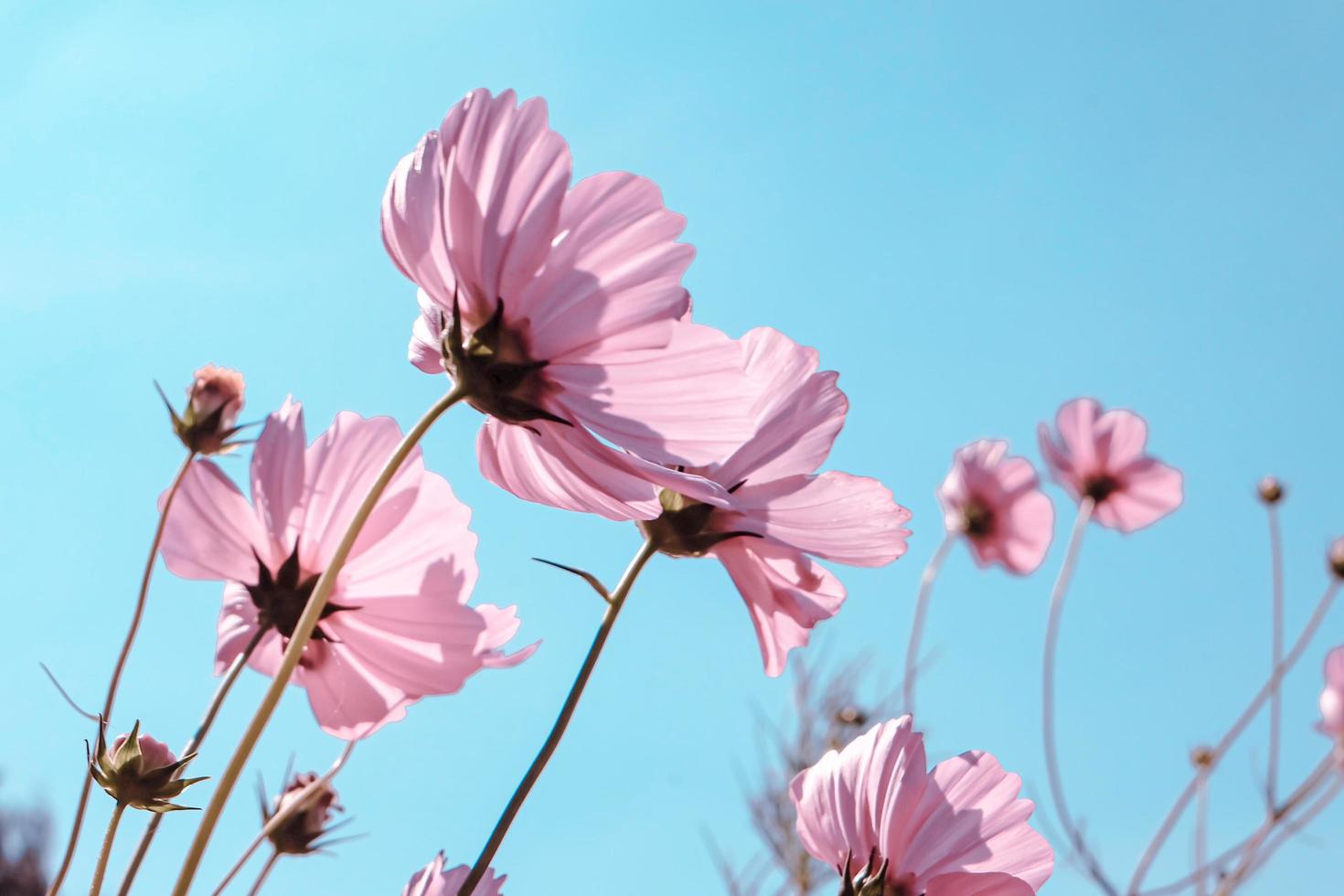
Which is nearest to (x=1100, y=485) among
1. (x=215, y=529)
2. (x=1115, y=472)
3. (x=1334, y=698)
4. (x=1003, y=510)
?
(x=1115, y=472)

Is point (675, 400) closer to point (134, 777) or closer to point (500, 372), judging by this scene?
point (500, 372)

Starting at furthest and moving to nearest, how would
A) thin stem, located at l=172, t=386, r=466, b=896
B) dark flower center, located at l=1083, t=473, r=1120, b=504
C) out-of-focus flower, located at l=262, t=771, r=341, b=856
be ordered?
dark flower center, located at l=1083, t=473, r=1120, b=504
out-of-focus flower, located at l=262, t=771, r=341, b=856
thin stem, located at l=172, t=386, r=466, b=896

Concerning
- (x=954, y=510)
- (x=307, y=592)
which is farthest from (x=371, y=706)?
(x=954, y=510)

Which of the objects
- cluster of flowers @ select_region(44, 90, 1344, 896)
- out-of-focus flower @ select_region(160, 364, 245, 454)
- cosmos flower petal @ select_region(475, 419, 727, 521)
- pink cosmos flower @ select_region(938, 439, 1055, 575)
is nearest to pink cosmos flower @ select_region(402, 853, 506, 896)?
cluster of flowers @ select_region(44, 90, 1344, 896)

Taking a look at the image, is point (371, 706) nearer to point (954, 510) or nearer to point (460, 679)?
point (460, 679)

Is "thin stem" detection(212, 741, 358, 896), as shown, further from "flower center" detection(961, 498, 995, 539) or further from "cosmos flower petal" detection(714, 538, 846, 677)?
"flower center" detection(961, 498, 995, 539)

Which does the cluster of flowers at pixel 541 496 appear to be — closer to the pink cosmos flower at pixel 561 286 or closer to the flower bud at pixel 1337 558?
the pink cosmos flower at pixel 561 286

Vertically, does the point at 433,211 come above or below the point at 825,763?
above
